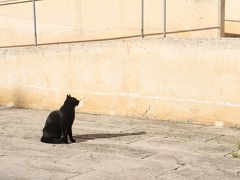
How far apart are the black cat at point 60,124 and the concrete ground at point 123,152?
0.17 meters

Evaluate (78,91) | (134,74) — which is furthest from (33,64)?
(134,74)

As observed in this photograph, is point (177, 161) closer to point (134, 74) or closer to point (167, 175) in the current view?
point (167, 175)

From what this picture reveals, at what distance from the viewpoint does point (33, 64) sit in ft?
40.0

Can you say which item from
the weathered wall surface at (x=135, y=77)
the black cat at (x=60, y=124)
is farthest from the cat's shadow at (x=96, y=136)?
the weathered wall surface at (x=135, y=77)

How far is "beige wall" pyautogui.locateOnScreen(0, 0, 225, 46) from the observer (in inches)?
391

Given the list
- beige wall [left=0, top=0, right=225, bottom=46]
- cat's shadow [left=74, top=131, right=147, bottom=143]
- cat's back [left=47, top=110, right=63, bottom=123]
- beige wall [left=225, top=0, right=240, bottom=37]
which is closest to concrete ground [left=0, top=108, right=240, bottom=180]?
cat's shadow [left=74, top=131, right=147, bottom=143]

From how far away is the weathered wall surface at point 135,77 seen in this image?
363 inches

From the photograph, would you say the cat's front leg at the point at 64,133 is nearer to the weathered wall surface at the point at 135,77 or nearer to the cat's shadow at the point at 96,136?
the cat's shadow at the point at 96,136

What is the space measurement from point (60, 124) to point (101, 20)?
462cm

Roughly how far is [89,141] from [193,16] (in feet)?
12.3

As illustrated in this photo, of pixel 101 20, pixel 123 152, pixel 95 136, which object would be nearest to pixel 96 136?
pixel 95 136

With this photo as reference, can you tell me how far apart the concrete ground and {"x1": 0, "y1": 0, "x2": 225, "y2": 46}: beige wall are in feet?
7.41

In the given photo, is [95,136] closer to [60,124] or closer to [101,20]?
[60,124]

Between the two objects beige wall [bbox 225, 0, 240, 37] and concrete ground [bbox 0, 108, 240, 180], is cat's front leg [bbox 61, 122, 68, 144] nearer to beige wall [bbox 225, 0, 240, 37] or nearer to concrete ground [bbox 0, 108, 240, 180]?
concrete ground [bbox 0, 108, 240, 180]
